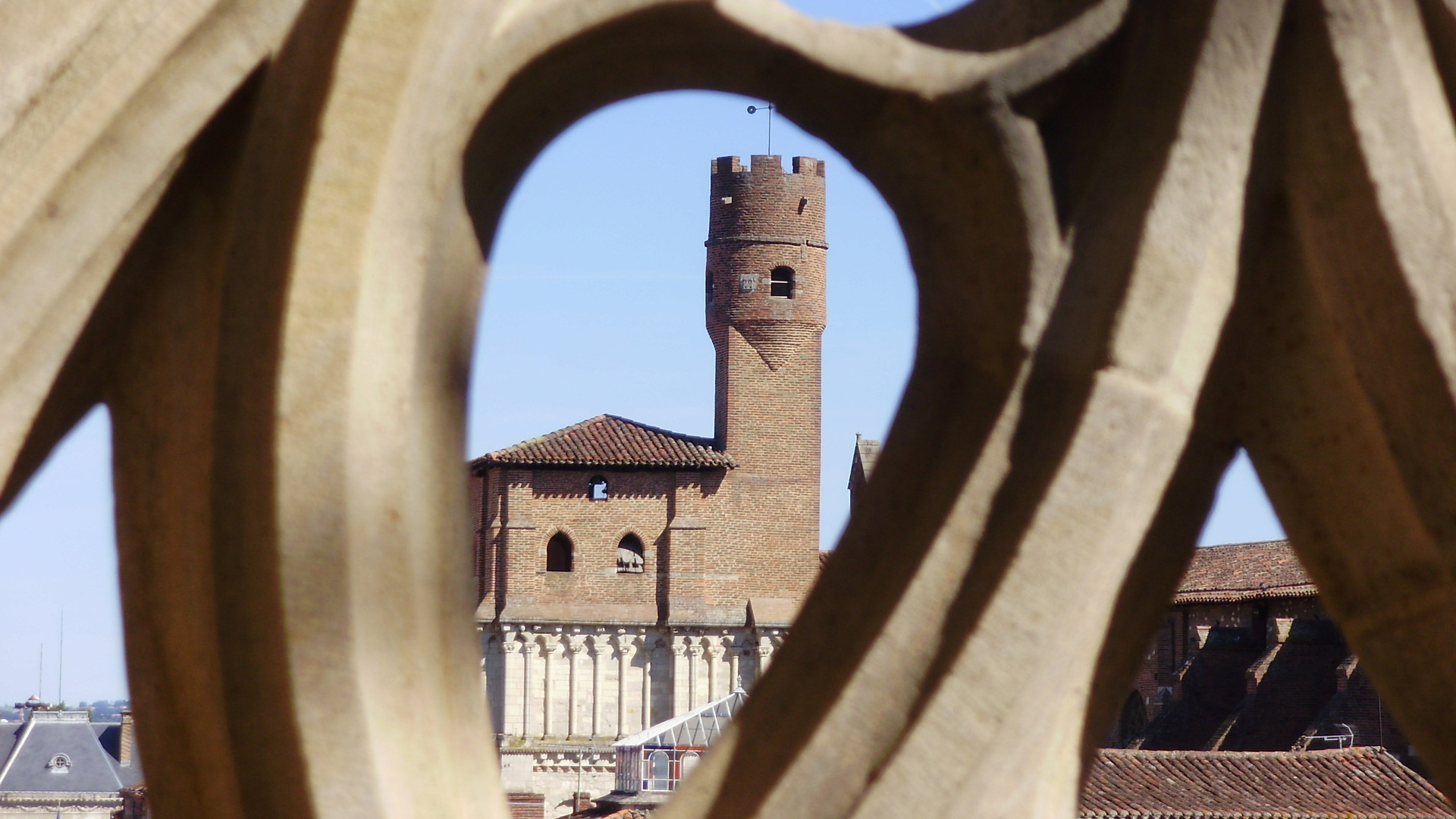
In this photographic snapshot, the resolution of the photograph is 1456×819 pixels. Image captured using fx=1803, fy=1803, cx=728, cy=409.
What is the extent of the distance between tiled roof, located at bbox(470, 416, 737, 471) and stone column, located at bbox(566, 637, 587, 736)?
446 cm

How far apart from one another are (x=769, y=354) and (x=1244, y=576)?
39.8 feet

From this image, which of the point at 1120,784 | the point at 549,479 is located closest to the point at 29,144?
the point at 1120,784

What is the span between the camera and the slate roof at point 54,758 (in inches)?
2591

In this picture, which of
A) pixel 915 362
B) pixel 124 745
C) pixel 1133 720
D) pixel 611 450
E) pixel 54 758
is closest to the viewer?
pixel 915 362

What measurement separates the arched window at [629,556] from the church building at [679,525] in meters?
0.06

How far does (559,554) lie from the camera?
147ft

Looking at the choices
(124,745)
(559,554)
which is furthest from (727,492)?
(124,745)

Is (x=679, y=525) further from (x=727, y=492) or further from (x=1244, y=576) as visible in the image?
(x=1244, y=576)

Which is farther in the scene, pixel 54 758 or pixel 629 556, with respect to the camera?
pixel 54 758

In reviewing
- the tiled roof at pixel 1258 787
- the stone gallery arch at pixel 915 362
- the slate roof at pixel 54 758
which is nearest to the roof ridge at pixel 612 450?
the tiled roof at pixel 1258 787

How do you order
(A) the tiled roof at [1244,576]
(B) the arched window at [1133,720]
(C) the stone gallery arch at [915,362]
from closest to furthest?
(C) the stone gallery arch at [915,362], (A) the tiled roof at [1244,576], (B) the arched window at [1133,720]

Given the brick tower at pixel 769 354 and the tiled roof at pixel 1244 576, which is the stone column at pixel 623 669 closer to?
the brick tower at pixel 769 354

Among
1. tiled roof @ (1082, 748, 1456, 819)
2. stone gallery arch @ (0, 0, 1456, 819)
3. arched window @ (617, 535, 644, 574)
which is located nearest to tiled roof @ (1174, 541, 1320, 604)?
tiled roof @ (1082, 748, 1456, 819)

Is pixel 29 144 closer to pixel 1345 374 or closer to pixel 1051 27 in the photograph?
pixel 1051 27
